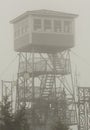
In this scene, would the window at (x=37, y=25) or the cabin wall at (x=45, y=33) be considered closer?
the cabin wall at (x=45, y=33)

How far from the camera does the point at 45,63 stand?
3164 inches

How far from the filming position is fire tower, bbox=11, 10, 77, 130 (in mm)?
77938

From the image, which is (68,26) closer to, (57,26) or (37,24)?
(57,26)

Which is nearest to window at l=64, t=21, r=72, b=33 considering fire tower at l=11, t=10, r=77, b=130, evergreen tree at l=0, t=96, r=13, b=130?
fire tower at l=11, t=10, r=77, b=130

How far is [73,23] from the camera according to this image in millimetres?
80250

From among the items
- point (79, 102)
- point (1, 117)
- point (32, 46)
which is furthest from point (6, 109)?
point (79, 102)

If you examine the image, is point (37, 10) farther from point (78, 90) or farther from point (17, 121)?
point (17, 121)

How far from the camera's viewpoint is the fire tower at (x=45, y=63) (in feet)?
256

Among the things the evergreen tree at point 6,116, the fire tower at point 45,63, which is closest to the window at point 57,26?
the fire tower at point 45,63

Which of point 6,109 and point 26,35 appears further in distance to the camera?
point 26,35

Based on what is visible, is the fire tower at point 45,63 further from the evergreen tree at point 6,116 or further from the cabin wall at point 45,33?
the evergreen tree at point 6,116

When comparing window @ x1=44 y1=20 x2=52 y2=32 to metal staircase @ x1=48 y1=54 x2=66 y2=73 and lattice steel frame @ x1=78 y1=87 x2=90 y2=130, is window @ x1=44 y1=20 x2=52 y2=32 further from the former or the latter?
lattice steel frame @ x1=78 y1=87 x2=90 y2=130

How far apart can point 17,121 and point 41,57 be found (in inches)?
1315

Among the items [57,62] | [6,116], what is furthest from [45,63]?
[6,116]
